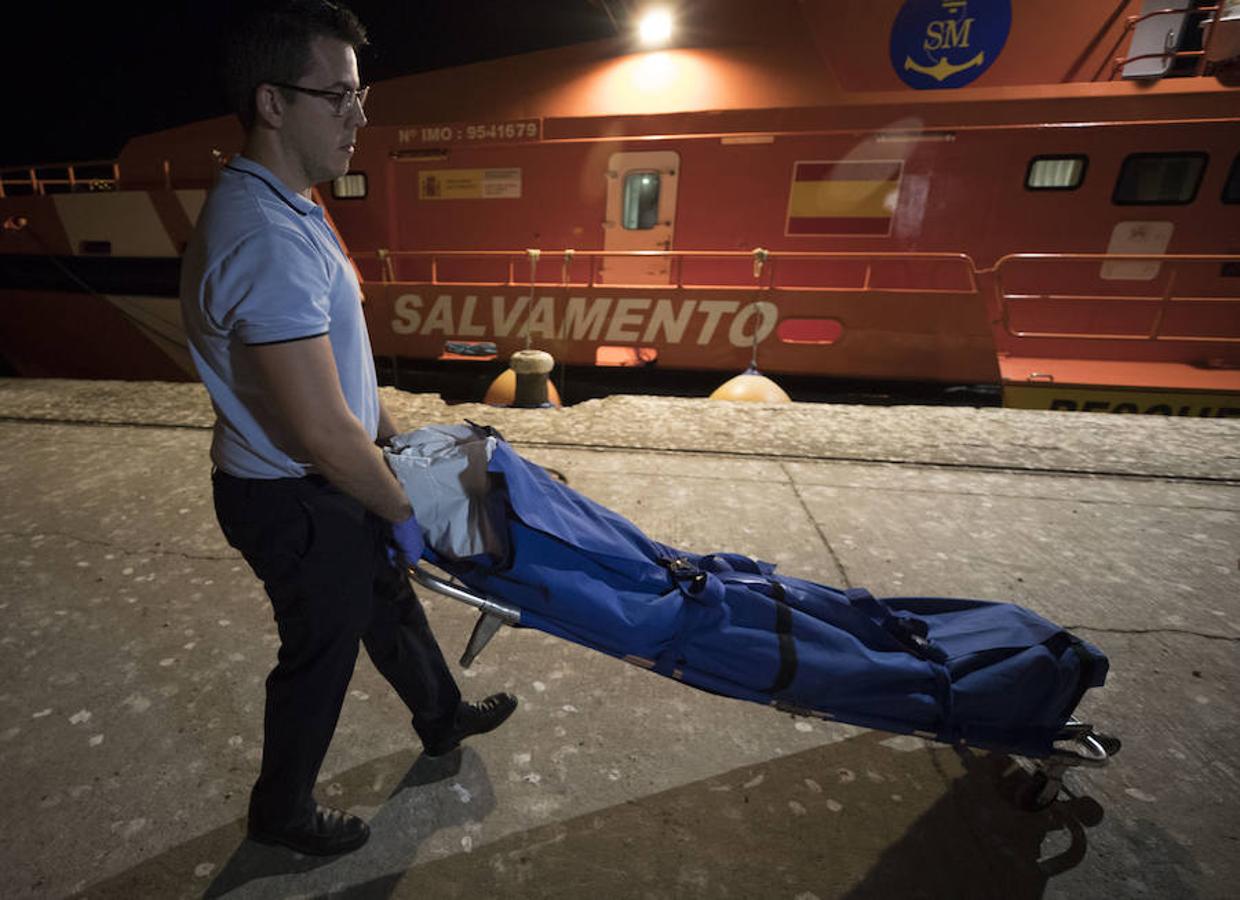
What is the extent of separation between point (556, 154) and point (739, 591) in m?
A: 6.89

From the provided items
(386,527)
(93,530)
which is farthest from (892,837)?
(93,530)

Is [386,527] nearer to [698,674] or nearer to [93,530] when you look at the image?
[698,674]

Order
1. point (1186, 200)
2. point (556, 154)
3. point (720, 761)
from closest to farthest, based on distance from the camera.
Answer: point (720, 761), point (1186, 200), point (556, 154)

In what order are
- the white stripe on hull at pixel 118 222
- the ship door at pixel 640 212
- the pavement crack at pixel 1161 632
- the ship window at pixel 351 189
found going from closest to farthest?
the pavement crack at pixel 1161 632
the ship door at pixel 640 212
the white stripe on hull at pixel 118 222
the ship window at pixel 351 189

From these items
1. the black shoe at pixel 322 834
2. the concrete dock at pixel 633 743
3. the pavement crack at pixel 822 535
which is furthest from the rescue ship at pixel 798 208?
the black shoe at pixel 322 834

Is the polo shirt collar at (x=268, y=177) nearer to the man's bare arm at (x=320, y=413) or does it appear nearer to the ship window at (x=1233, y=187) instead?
the man's bare arm at (x=320, y=413)

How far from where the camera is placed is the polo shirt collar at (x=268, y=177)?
1.08 m

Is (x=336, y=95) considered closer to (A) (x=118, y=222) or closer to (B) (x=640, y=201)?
(B) (x=640, y=201)

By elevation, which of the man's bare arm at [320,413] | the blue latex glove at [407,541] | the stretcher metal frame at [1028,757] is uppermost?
the man's bare arm at [320,413]

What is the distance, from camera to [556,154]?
7.11m

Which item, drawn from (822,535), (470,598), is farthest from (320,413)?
(822,535)

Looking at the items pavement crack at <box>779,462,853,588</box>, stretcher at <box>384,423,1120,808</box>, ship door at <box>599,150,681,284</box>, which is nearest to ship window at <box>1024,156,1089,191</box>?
ship door at <box>599,150,681,284</box>

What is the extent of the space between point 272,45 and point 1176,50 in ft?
29.1

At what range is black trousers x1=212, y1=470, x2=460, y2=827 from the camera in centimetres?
120
